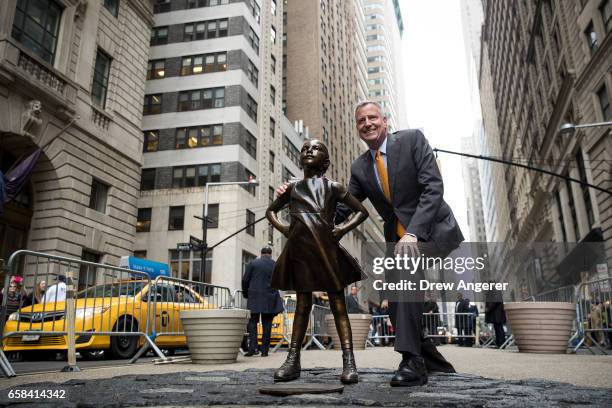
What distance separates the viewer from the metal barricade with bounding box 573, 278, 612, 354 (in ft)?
32.4

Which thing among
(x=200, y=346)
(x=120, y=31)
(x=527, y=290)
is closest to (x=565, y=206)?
(x=527, y=290)

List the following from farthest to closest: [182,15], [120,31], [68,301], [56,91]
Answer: [182,15] < [120,31] < [56,91] < [68,301]

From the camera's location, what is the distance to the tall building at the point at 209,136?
34031mm

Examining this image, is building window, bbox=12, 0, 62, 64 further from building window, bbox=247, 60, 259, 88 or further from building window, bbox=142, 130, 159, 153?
building window, bbox=247, 60, 259, 88

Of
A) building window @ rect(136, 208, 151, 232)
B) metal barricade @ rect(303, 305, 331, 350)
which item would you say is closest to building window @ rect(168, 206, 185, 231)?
building window @ rect(136, 208, 151, 232)

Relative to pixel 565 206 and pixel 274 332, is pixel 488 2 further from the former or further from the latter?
pixel 274 332

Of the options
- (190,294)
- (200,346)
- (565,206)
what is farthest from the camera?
(565,206)

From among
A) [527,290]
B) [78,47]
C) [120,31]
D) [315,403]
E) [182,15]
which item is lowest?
[315,403]

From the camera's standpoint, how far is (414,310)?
152 inches

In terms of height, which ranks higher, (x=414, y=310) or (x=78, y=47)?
(x=78, y=47)

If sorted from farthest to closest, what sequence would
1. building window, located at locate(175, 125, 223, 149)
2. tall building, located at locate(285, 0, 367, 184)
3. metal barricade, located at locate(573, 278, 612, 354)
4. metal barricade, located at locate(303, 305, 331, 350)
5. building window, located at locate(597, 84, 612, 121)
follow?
tall building, located at locate(285, 0, 367, 184) < building window, located at locate(175, 125, 223, 149) < building window, located at locate(597, 84, 612, 121) < metal barricade, located at locate(303, 305, 331, 350) < metal barricade, located at locate(573, 278, 612, 354)

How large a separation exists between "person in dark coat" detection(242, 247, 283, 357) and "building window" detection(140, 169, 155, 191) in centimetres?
2753

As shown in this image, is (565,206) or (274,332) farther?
(565,206)

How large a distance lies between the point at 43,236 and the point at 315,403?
19.0m
